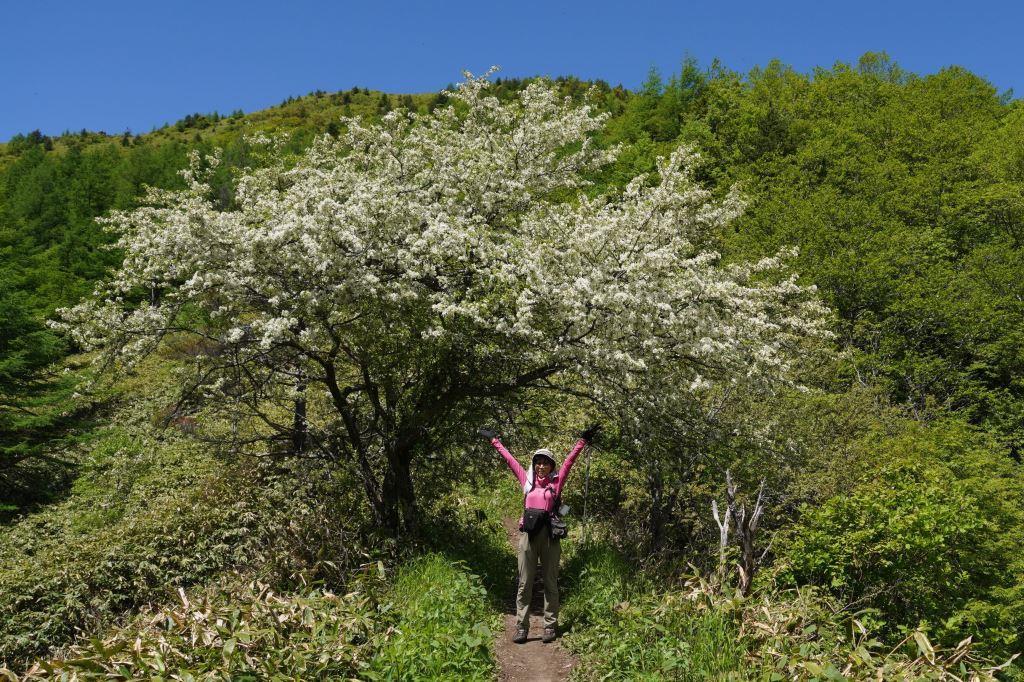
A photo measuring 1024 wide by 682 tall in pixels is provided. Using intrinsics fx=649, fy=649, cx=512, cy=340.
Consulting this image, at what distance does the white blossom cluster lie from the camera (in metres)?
7.68

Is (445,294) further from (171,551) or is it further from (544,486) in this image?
(171,551)

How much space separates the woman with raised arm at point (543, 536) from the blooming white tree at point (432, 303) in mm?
1575

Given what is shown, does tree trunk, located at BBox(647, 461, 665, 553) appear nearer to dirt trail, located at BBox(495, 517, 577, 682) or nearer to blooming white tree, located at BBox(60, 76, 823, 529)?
blooming white tree, located at BBox(60, 76, 823, 529)

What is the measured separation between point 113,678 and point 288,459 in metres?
6.18

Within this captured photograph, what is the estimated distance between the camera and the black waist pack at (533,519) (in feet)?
20.5

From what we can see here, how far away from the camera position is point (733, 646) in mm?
5098

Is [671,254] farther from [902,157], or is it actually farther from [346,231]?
[902,157]

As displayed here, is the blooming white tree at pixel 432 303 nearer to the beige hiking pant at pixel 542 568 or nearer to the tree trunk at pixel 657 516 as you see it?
the beige hiking pant at pixel 542 568

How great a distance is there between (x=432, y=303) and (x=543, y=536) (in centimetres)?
327

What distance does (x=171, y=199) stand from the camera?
1019 centimetres

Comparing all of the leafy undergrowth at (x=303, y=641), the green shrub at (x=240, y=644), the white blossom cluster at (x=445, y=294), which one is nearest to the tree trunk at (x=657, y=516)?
the white blossom cluster at (x=445, y=294)

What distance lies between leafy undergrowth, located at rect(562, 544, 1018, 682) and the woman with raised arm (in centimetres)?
43

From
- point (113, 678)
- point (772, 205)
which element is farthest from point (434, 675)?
point (772, 205)

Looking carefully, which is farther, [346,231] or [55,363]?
[55,363]
